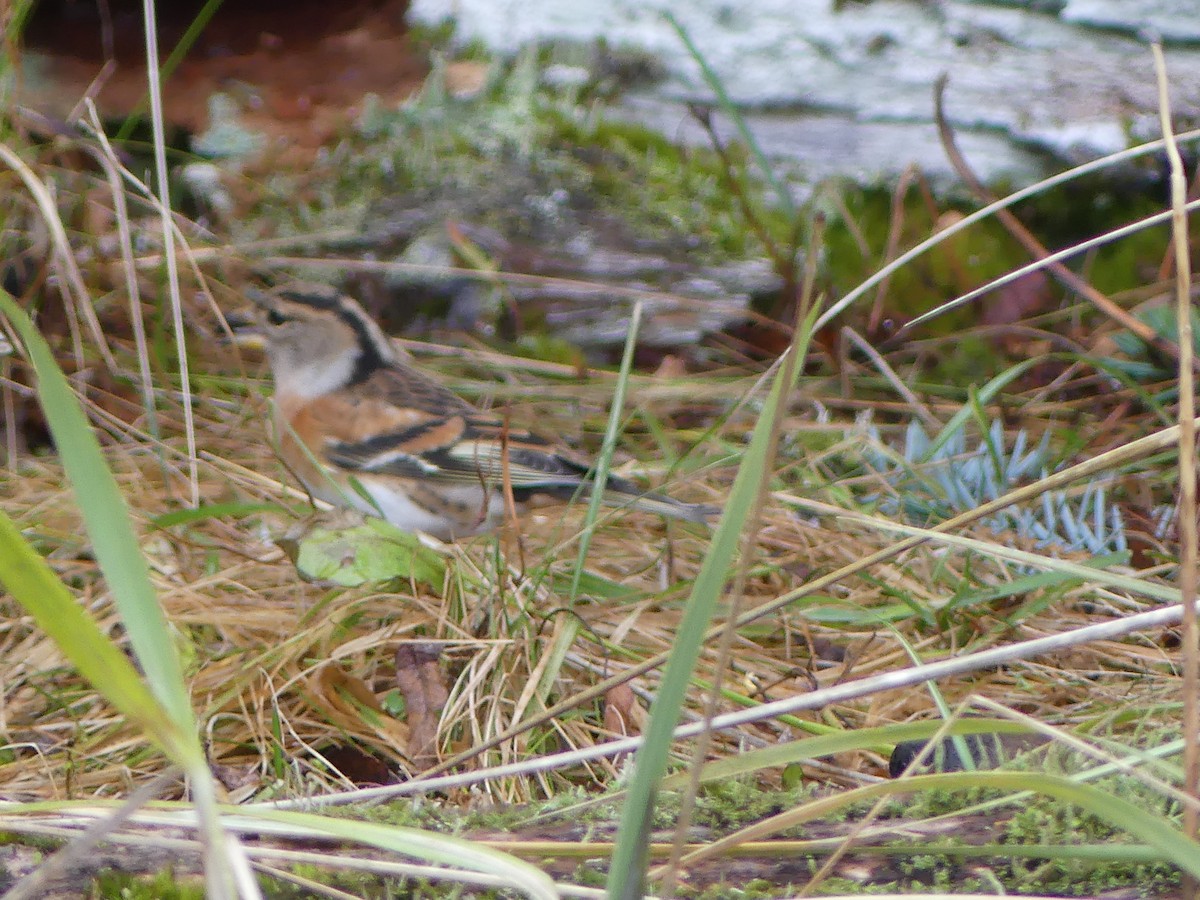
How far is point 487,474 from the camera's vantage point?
337 cm

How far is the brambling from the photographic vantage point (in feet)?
11.2

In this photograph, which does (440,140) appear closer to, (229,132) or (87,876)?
(229,132)

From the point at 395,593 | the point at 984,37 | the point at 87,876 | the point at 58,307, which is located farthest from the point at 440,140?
the point at 87,876

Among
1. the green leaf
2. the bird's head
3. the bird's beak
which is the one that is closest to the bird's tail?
the green leaf

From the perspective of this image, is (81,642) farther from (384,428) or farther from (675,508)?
(384,428)

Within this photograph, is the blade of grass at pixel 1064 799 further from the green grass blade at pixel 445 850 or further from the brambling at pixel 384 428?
the brambling at pixel 384 428

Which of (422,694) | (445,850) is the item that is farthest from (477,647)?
(445,850)

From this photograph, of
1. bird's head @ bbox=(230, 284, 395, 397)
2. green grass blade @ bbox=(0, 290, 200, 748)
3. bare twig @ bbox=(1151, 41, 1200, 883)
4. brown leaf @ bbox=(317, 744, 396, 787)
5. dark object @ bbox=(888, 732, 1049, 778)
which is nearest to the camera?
green grass blade @ bbox=(0, 290, 200, 748)

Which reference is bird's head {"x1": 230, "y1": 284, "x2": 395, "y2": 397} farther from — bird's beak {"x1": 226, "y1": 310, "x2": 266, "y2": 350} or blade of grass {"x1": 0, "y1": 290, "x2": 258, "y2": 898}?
blade of grass {"x1": 0, "y1": 290, "x2": 258, "y2": 898}

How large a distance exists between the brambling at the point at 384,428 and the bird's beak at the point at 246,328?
10 millimetres

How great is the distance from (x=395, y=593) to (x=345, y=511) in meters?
0.29

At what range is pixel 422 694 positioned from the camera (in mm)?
2154

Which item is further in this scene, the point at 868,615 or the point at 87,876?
the point at 868,615

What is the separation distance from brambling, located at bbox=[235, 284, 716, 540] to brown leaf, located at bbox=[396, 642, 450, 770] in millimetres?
1086
